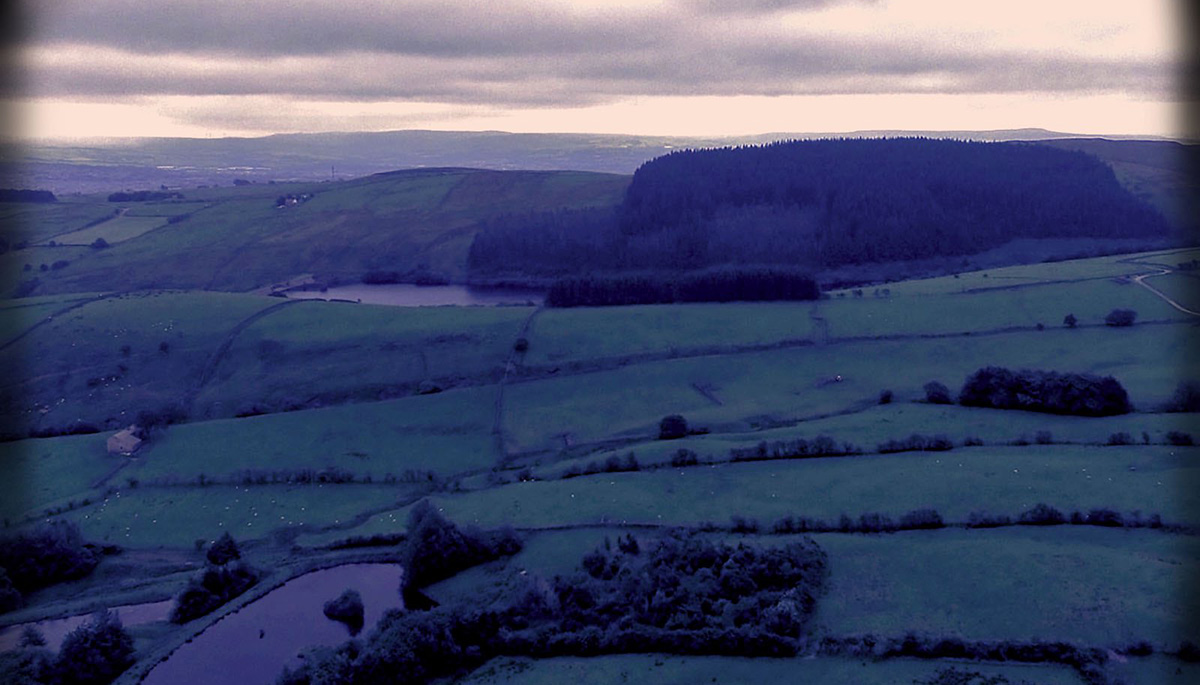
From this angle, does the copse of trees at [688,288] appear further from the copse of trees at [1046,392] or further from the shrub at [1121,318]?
the copse of trees at [1046,392]

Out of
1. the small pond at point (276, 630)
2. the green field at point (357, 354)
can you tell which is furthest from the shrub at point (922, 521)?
the green field at point (357, 354)

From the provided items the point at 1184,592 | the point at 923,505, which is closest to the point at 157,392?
the point at 923,505

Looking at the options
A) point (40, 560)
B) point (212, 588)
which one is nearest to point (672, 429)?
point (212, 588)

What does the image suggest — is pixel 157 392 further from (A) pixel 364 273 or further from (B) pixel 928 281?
(B) pixel 928 281

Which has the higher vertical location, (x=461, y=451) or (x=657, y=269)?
(x=657, y=269)

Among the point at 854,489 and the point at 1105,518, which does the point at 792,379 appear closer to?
the point at 854,489

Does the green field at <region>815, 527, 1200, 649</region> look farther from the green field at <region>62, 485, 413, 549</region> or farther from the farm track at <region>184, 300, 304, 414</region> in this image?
the farm track at <region>184, 300, 304, 414</region>

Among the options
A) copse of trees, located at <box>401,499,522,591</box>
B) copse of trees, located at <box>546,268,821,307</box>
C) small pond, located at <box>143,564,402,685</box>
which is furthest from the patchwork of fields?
copse of trees, located at <box>546,268,821,307</box>
